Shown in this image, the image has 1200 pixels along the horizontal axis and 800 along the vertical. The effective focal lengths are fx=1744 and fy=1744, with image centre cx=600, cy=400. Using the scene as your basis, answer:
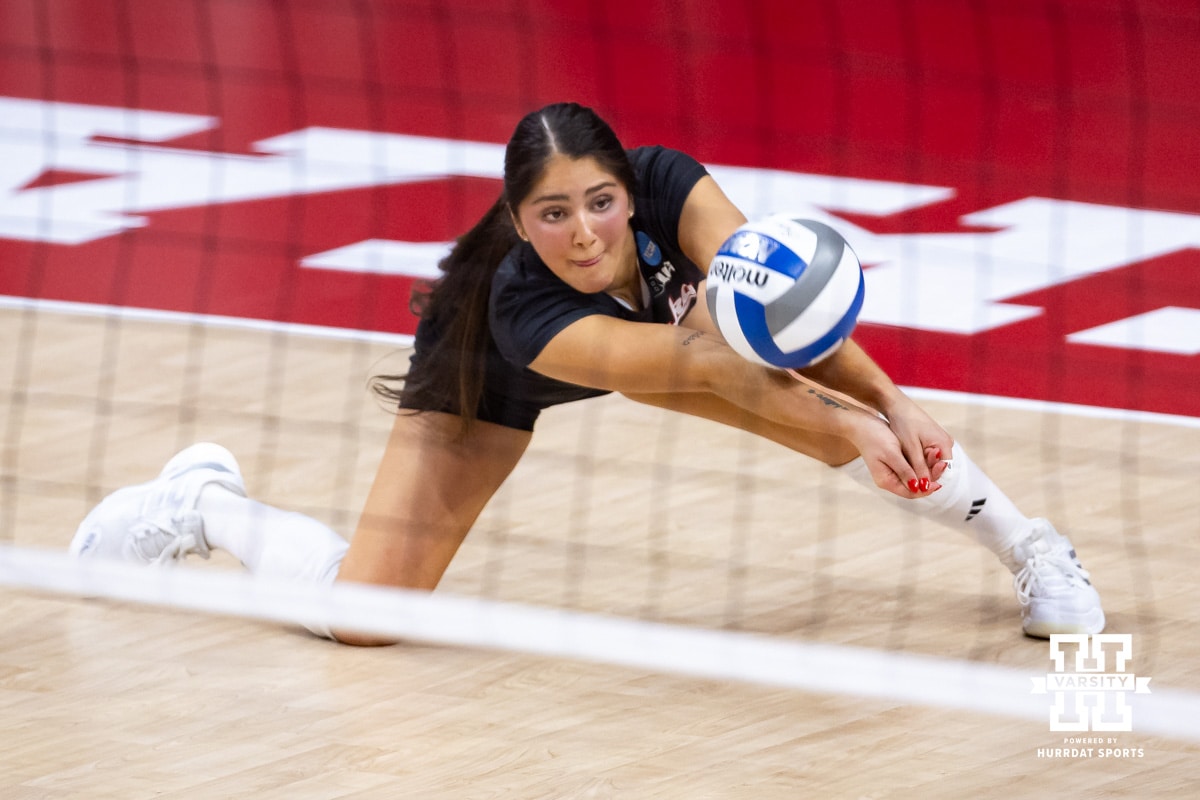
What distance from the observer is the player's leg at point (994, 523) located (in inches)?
141

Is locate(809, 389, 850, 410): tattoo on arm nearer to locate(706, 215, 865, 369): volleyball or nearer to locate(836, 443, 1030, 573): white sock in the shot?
locate(706, 215, 865, 369): volleyball

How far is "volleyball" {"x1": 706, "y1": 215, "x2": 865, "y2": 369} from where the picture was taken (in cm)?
312

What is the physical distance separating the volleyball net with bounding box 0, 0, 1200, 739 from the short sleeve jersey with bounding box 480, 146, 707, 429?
54 cm

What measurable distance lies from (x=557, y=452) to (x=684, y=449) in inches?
14.2

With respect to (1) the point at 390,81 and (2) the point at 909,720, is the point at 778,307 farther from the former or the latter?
(1) the point at 390,81

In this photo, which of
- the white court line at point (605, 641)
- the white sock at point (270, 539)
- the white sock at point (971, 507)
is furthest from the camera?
the white sock at point (270, 539)

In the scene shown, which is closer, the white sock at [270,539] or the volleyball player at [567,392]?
the volleyball player at [567,392]

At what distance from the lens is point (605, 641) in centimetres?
304

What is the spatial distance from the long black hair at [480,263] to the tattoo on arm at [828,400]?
581 millimetres

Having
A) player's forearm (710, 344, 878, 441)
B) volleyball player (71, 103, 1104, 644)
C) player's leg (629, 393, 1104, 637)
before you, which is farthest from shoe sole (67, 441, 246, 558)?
player's forearm (710, 344, 878, 441)

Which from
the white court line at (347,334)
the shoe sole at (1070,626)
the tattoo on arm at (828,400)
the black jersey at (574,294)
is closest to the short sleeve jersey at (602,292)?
the black jersey at (574,294)

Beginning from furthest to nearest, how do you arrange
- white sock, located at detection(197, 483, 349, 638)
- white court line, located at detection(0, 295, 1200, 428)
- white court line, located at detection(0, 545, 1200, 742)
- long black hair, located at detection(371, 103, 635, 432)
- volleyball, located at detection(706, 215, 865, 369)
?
white court line, located at detection(0, 295, 1200, 428)
white sock, located at detection(197, 483, 349, 638)
long black hair, located at detection(371, 103, 635, 432)
volleyball, located at detection(706, 215, 865, 369)
white court line, located at detection(0, 545, 1200, 742)

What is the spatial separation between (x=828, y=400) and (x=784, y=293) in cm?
21

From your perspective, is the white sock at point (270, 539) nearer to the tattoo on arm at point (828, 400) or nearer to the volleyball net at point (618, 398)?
the volleyball net at point (618, 398)
